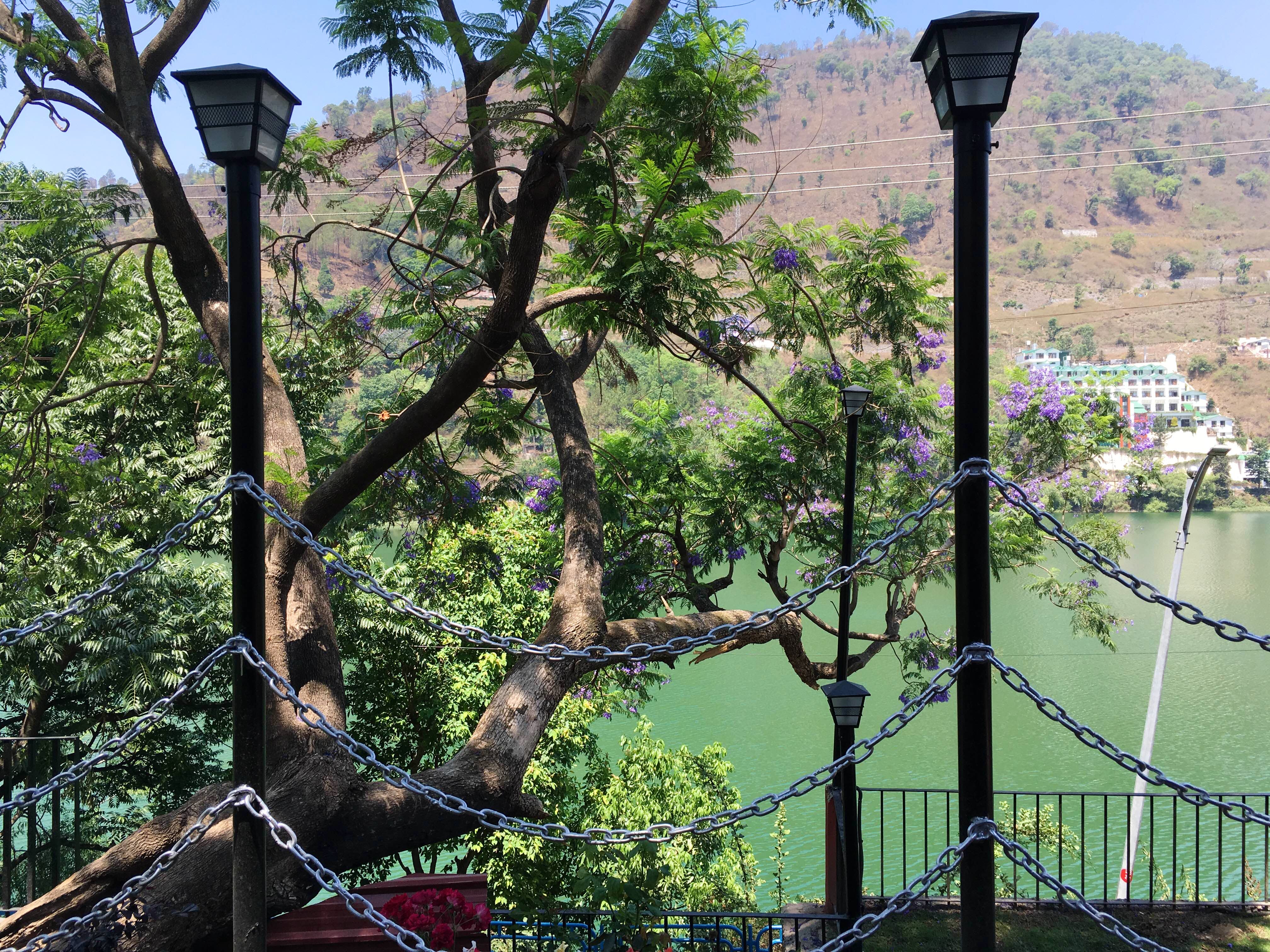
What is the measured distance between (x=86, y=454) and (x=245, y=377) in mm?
6103

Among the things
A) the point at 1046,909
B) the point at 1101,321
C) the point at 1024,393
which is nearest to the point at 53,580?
the point at 1046,909

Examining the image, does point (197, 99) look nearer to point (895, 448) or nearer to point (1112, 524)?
point (895, 448)

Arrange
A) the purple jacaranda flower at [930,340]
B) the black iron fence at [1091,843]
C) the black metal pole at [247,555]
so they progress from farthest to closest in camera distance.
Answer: the black iron fence at [1091,843], the purple jacaranda flower at [930,340], the black metal pole at [247,555]

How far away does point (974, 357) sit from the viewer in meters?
2.09

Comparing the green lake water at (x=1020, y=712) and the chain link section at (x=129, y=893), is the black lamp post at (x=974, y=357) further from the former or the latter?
the green lake water at (x=1020, y=712)

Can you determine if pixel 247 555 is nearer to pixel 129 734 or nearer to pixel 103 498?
pixel 129 734

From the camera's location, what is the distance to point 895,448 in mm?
8891

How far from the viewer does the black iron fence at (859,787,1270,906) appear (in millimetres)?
10531

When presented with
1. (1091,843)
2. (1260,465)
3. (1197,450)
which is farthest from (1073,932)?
(1197,450)

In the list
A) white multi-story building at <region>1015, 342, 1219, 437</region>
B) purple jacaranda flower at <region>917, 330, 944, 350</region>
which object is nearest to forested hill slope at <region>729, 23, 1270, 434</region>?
white multi-story building at <region>1015, 342, 1219, 437</region>

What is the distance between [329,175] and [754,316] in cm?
307

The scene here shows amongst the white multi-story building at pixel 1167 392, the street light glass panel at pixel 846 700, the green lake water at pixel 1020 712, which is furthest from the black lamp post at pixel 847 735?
the white multi-story building at pixel 1167 392

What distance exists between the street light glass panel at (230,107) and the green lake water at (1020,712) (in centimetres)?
1210

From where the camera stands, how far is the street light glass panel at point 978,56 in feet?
6.64
